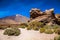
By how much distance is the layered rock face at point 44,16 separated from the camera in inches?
1775

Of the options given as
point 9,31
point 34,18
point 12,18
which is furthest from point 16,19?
point 9,31

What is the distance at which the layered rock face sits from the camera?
4509cm

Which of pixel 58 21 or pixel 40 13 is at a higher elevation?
pixel 40 13

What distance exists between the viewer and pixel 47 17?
4575 cm

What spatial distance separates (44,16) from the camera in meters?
46.7

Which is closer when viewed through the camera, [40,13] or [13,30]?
[13,30]

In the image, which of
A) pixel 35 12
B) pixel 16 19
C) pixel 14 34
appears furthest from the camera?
pixel 16 19

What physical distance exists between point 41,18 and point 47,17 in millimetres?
1687

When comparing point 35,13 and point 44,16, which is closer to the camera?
point 44,16

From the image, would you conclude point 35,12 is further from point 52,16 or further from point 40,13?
point 52,16

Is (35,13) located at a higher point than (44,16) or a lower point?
higher

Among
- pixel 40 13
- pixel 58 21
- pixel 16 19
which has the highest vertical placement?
pixel 16 19

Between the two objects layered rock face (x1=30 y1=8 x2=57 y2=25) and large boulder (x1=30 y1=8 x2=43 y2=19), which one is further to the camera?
large boulder (x1=30 y1=8 x2=43 y2=19)

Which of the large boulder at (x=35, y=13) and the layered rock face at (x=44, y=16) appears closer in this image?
the layered rock face at (x=44, y=16)
